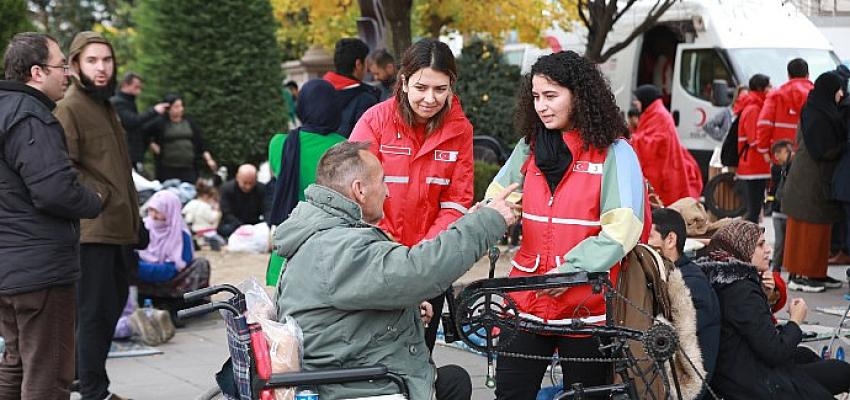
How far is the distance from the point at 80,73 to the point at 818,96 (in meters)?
6.21

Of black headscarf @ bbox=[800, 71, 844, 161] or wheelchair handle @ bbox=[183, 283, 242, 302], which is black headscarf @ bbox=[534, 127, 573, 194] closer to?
wheelchair handle @ bbox=[183, 283, 242, 302]

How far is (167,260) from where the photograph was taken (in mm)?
9328

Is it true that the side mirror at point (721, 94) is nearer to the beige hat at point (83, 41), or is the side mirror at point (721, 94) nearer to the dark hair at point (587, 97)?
the beige hat at point (83, 41)

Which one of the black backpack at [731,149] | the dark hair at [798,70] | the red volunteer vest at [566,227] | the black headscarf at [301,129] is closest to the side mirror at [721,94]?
the black backpack at [731,149]

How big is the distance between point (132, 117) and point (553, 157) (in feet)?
32.7

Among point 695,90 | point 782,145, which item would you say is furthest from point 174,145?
point 695,90

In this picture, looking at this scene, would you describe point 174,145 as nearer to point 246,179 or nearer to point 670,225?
point 246,179

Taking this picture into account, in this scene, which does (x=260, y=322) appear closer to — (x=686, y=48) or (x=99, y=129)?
(x=99, y=129)

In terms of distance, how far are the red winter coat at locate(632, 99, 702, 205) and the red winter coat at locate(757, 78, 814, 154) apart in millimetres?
1577

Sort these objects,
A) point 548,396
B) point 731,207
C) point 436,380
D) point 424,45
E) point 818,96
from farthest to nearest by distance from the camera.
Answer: point 731,207, point 818,96, point 548,396, point 424,45, point 436,380

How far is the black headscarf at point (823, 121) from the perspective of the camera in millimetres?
10133

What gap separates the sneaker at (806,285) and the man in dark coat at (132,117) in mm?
7095

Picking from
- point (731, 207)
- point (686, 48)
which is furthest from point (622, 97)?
point (731, 207)

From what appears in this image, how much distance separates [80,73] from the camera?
21.0 ft
